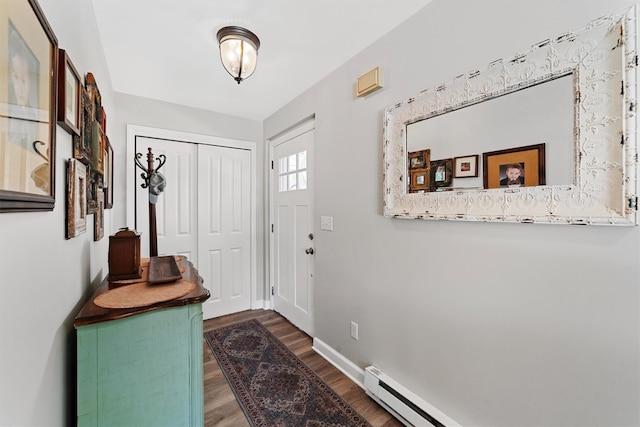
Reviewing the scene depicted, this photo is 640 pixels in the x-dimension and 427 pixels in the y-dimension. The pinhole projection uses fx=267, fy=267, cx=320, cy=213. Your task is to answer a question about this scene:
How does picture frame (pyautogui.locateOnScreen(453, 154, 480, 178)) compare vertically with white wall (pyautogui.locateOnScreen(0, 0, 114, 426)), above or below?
above

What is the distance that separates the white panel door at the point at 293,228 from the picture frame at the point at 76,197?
1707 mm

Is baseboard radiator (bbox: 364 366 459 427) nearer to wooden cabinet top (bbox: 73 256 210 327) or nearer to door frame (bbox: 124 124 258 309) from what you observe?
wooden cabinet top (bbox: 73 256 210 327)

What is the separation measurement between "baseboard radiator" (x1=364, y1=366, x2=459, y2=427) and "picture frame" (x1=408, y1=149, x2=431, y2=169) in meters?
1.31

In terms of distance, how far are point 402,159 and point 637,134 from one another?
0.91 metres

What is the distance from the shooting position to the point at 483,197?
123cm

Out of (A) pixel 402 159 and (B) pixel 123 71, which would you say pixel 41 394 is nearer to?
(A) pixel 402 159

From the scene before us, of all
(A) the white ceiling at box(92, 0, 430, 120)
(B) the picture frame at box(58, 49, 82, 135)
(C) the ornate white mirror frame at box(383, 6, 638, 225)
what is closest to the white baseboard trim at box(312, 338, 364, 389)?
(C) the ornate white mirror frame at box(383, 6, 638, 225)

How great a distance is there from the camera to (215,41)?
1761mm

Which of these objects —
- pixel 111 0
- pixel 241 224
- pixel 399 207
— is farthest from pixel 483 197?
pixel 241 224

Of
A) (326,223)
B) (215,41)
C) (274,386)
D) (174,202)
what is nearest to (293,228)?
(326,223)

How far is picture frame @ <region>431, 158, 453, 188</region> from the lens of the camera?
1.38 m

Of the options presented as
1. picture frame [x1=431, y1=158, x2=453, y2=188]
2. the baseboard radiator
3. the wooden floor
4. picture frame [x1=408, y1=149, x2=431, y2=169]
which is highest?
picture frame [x1=408, y1=149, x2=431, y2=169]

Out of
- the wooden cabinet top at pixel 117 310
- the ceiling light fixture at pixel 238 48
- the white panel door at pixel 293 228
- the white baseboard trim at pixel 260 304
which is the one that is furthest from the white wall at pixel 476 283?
the white baseboard trim at pixel 260 304

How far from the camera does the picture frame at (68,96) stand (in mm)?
840
